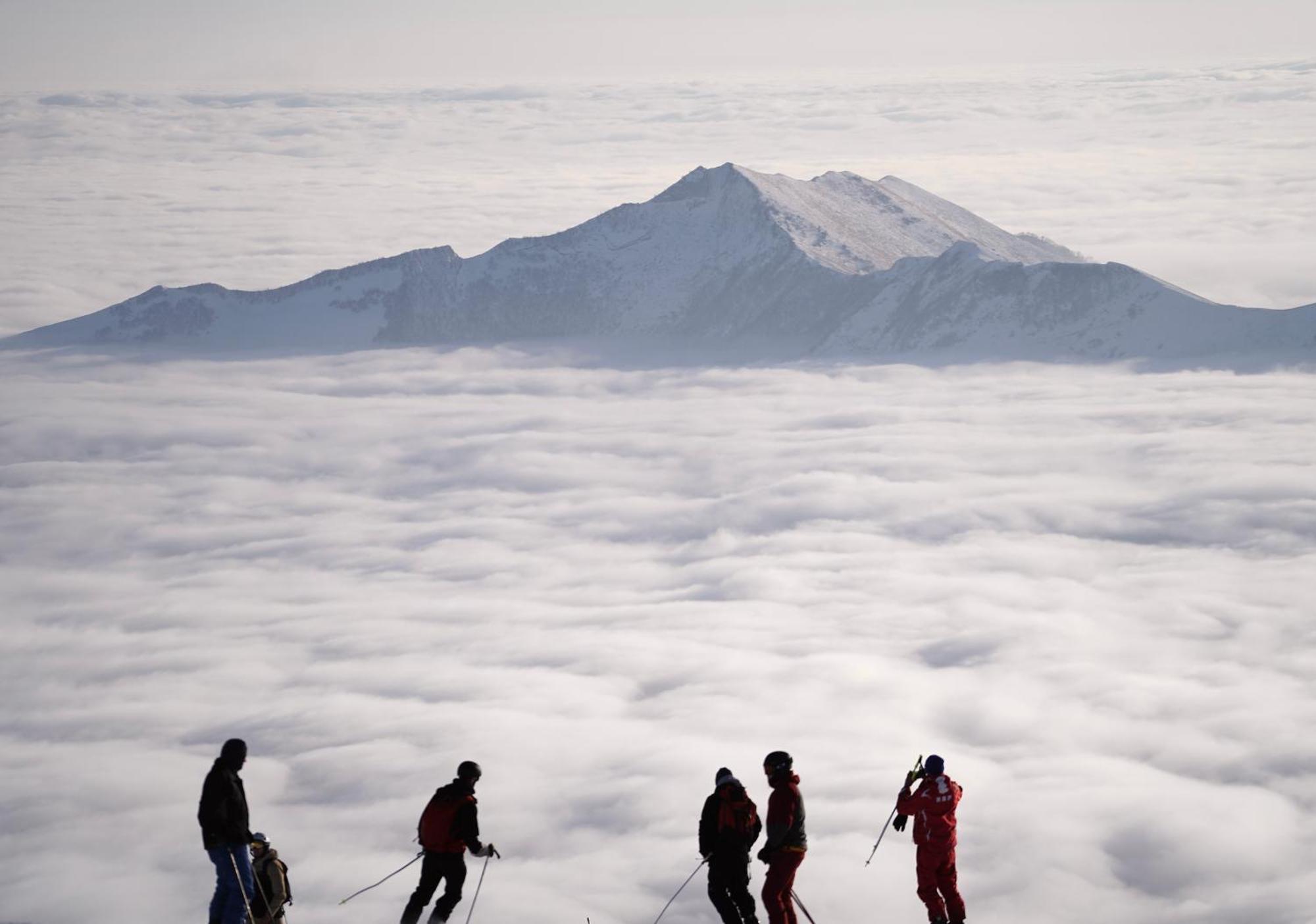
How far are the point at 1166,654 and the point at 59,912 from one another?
71.3 m

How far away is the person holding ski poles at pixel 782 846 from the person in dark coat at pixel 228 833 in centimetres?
637

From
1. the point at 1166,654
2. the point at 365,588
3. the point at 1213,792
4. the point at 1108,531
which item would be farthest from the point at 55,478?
the point at 1213,792

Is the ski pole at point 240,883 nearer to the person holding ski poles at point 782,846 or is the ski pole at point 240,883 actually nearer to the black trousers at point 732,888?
the black trousers at point 732,888

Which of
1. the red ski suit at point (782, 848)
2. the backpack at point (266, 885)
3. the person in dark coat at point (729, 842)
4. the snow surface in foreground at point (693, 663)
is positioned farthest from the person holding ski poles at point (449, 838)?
the snow surface in foreground at point (693, 663)

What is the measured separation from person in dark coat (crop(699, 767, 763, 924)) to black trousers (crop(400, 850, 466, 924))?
321cm

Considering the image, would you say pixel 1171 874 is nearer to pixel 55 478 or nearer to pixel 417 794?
pixel 417 794

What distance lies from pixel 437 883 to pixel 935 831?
653 cm

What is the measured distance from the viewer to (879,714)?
75375mm

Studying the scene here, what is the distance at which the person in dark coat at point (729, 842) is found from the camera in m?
16.6

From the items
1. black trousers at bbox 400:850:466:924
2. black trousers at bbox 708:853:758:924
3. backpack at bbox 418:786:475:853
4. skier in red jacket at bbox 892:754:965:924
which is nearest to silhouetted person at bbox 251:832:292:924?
black trousers at bbox 400:850:466:924

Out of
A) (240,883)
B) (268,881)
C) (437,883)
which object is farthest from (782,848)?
(240,883)

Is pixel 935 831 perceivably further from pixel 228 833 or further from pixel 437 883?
pixel 228 833

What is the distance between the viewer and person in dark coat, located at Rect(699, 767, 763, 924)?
652 inches

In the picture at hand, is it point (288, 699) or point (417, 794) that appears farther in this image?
point (288, 699)
